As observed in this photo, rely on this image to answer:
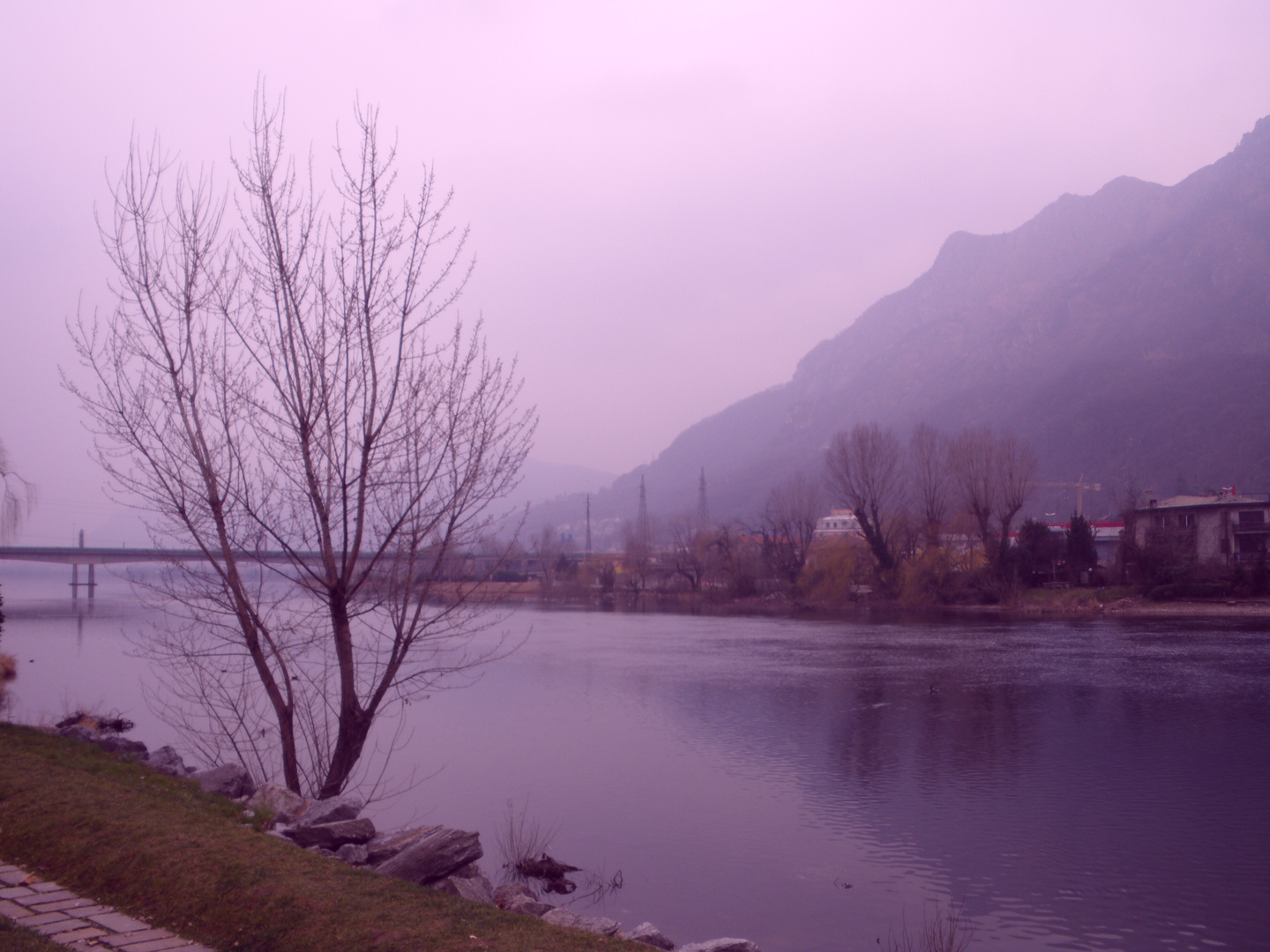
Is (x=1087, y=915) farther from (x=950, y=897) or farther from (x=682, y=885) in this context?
(x=682, y=885)

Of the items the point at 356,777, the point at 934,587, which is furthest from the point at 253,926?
the point at 934,587

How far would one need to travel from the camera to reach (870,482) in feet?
208

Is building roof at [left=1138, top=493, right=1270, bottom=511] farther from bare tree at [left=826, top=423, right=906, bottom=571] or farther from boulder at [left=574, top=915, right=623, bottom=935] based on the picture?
boulder at [left=574, top=915, right=623, bottom=935]

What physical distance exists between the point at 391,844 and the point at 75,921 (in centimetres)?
321

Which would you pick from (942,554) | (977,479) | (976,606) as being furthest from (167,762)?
(977,479)

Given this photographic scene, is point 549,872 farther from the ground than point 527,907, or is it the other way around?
point 527,907

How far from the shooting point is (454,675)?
26.8 m

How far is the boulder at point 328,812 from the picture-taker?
8.88m

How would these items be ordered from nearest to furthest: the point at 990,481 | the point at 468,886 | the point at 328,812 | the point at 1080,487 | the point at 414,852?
the point at 414,852, the point at 468,886, the point at 328,812, the point at 990,481, the point at 1080,487

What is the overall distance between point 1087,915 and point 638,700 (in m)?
14.4

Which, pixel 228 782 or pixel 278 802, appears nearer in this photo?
pixel 278 802

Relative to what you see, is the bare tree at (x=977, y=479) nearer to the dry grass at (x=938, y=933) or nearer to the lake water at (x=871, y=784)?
the lake water at (x=871, y=784)

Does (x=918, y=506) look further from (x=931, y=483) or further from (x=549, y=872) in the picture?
(x=549, y=872)

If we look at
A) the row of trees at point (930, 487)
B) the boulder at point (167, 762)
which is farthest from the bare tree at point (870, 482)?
the boulder at point (167, 762)
